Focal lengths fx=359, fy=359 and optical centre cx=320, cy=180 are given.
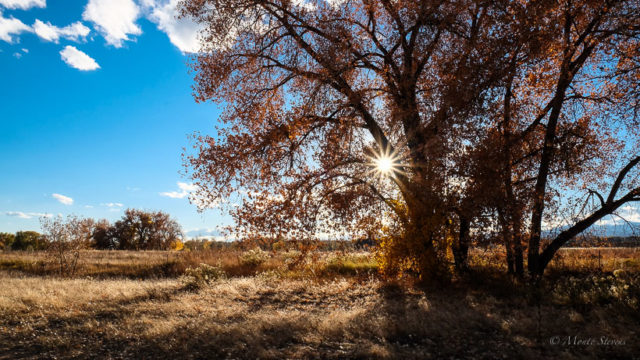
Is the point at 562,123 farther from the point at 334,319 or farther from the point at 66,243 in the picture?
the point at 66,243

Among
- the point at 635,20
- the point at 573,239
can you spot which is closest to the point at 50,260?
the point at 573,239

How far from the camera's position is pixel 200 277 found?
1481 cm

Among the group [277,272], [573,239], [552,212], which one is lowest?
[277,272]

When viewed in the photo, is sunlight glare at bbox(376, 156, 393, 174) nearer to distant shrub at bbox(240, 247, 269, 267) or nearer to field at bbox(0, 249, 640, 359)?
field at bbox(0, 249, 640, 359)

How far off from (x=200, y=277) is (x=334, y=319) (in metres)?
8.24

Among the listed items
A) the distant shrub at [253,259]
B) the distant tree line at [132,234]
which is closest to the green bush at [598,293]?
the distant shrub at [253,259]

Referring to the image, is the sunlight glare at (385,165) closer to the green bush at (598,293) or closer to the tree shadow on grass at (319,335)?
the tree shadow on grass at (319,335)

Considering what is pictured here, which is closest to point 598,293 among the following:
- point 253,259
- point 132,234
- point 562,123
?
point 562,123

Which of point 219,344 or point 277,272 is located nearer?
point 219,344

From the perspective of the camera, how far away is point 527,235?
468 inches

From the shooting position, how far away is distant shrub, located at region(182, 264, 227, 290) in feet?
45.9

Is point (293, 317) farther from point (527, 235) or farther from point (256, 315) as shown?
point (527, 235)

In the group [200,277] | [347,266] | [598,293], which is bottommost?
[347,266]

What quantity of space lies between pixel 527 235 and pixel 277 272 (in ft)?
36.9
